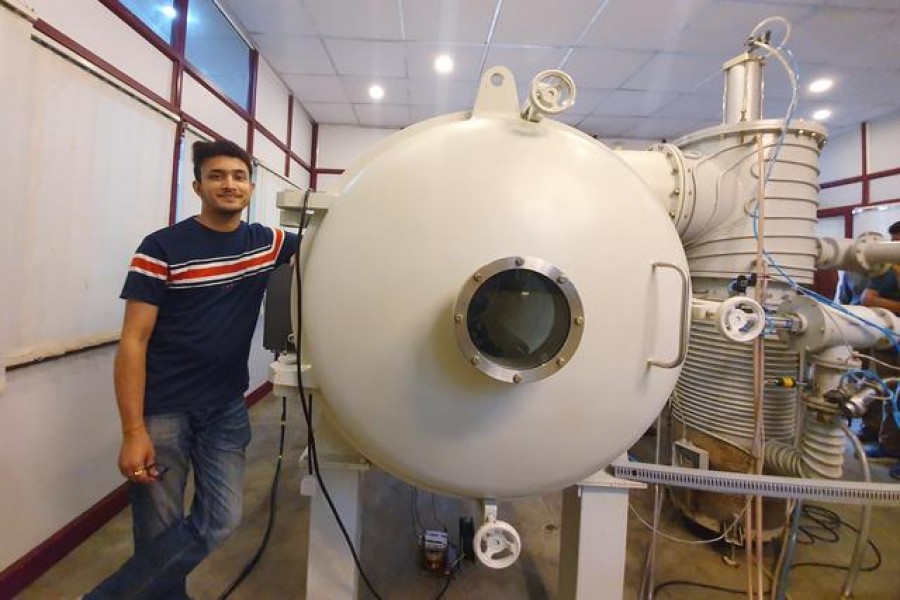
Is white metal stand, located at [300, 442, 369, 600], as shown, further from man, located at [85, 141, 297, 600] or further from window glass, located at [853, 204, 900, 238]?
window glass, located at [853, 204, 900, 238]

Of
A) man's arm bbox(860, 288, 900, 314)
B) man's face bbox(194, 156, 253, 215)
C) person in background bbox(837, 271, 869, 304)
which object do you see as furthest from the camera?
person in background bbox(837, 271, 869, 304)

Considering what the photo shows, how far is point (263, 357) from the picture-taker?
3.12m

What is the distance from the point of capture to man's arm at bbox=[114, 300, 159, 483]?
942mm

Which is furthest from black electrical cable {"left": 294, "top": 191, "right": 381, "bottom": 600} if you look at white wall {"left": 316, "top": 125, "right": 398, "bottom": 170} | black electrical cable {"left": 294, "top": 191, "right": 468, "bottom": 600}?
white wall {"left": 316, "top": 125, "right": 398, "bottom": 170}

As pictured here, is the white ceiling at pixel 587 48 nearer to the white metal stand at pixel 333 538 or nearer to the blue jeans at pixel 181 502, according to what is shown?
the blue jeans at pixel 181 502

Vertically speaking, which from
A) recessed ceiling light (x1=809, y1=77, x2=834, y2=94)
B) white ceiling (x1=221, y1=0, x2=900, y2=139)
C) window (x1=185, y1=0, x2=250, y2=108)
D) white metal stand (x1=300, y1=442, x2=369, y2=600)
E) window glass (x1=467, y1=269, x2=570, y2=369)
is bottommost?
white metal stand (x1=300, y1=442, x2=369, y2=600)

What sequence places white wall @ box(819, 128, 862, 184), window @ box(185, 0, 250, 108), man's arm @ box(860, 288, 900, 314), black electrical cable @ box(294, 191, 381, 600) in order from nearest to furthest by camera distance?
black electrical cable @ box(294, 191, 381, 600), window @ box(185, 0, 250, 108), man's arm @ box(860, 288, 900, 314), white wall @ box(819, 128, 862, 184)

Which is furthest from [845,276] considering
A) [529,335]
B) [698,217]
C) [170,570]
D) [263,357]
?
[263,357]

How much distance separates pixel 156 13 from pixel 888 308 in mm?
4266

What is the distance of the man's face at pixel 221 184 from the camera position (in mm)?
1032

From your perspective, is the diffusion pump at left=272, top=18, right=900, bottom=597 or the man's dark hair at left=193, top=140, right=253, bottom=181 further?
the man's dark hair at left=193, top=140, right=253, bottom=181

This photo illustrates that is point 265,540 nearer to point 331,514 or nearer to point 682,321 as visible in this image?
point 331,514

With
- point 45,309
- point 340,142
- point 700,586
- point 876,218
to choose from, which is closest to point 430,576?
point 700,586

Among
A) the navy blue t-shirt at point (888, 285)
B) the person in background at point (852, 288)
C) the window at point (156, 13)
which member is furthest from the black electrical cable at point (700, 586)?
the window at point (156, 13)
